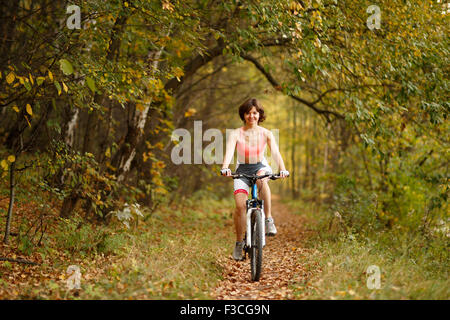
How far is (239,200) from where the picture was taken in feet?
17.3

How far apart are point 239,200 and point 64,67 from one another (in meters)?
2.74

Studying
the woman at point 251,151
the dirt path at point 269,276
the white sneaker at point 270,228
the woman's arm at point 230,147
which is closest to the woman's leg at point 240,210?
the woman at point 251,151

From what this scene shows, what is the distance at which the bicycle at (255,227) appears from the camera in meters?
4.98

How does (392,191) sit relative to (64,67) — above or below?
below

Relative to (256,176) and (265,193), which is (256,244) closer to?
(265,193)

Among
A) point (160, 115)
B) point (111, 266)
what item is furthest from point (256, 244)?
point (160, 115)

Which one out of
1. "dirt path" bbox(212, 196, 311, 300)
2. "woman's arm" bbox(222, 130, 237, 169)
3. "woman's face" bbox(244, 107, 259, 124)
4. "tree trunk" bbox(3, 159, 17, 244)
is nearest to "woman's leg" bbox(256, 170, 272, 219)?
"woman's arm" bbox(222, 130, 237, 169)

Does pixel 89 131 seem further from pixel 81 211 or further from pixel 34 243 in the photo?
pixel 34 243

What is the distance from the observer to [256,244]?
499 cm

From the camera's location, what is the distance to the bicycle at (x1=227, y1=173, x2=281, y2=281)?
16.3 feet

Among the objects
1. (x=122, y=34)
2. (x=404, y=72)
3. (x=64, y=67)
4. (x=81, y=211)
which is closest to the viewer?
(x=64, y=67)

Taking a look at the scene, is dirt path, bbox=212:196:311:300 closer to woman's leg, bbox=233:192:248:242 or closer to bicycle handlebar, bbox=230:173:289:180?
woman's leg, bbox=233:192:248:242

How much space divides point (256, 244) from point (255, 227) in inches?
8.6

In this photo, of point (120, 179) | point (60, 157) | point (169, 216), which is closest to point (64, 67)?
point (60, 157)
